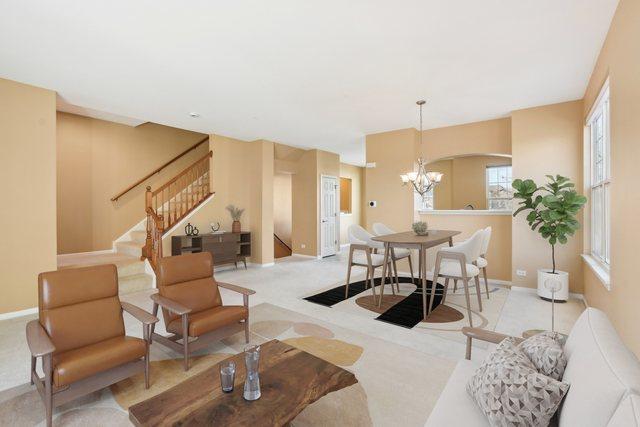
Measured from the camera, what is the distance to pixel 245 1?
2396mm

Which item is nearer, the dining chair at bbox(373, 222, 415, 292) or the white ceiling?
the white ceiling

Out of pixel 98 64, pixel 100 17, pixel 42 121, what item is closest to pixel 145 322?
pixel 100 17

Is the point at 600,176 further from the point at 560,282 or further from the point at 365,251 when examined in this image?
the point at 365,251

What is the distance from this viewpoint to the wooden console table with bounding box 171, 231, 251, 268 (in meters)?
5.84

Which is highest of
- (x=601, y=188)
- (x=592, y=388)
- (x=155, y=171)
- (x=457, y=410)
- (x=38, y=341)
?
(x=155, y=171)

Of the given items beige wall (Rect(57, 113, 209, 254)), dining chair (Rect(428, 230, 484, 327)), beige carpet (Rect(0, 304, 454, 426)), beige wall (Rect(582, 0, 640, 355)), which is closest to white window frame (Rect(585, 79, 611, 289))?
beige wall (Rect(582, 0, 640, 355))

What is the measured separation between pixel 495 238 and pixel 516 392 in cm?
478

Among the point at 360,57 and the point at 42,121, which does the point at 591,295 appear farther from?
the point at 42,121

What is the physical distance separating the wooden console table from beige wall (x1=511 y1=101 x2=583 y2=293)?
508 centimetres

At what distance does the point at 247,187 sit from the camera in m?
7.18

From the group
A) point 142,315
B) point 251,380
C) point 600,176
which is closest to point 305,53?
point 142,315

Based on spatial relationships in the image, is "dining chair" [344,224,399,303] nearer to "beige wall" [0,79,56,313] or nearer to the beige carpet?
the beige carpet

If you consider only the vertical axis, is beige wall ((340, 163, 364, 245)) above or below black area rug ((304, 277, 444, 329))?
above

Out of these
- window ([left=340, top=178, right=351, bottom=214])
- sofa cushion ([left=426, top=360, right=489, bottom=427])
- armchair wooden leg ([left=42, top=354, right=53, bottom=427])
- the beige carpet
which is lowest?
the beige carpet
